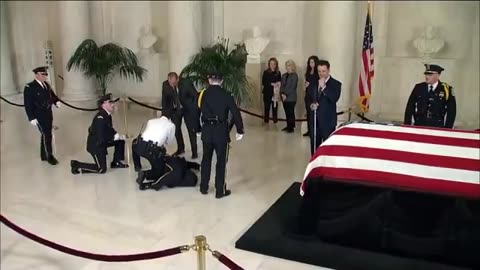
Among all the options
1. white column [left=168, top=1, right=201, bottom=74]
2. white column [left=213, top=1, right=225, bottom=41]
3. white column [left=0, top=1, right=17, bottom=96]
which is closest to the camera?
white column [left=168, top=1, right=201, bottom=74]

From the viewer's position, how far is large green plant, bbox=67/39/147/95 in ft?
39.3

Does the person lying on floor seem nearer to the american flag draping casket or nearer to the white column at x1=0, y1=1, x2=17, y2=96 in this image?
the american flag draping casket

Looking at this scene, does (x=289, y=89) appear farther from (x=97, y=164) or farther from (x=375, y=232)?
(x=375, y=232)

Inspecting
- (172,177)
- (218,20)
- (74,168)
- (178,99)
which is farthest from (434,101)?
(218,20)

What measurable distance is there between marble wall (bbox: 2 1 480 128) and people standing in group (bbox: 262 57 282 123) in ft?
2.92

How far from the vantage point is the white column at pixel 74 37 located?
12.6 meters

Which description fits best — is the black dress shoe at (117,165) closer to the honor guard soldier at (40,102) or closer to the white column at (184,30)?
the honor guard soldier at (40,102)

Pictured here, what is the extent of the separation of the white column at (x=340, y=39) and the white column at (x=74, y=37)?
606cm

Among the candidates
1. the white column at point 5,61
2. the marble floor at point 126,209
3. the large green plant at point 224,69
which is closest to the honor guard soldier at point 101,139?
the marble floor at point 126,209

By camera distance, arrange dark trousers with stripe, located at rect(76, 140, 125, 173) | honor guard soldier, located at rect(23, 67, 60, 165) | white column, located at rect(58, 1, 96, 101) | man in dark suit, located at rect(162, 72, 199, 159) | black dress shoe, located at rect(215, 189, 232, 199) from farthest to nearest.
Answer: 1. white column, located at rect(58, 1, 96, 101)
2. man in dark suit, located at rect(162, 72, 199, 159)
3. honor guard soldier, located at rect(23, 67, 60, 165)
4. dark trousers with stripe, located at rect(76, 140, 125, 173)
5. black dress shoe, located at rect(215, 189, 232, 199)

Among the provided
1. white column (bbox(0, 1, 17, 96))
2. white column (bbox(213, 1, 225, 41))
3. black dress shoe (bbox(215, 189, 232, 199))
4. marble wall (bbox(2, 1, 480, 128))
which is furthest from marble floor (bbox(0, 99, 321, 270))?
white column (bbox(0, 1, 17, 96))

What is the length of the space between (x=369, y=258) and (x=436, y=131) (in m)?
1.50

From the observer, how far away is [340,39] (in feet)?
32.7

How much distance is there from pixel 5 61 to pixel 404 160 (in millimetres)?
12579
